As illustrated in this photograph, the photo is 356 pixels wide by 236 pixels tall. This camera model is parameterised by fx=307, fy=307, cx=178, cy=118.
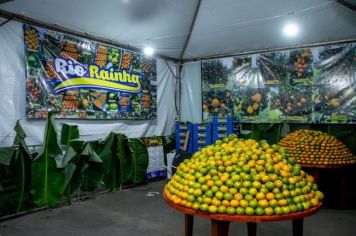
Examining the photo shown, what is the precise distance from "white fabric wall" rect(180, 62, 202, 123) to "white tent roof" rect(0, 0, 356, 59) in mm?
1086

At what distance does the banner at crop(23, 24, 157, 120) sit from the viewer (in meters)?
4.79

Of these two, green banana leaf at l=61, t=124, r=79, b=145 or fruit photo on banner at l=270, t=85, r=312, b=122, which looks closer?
green banana leaf at l=61, t=124, r=79, b=145

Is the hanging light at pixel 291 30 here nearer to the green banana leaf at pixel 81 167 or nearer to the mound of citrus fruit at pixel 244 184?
Result: the mound of citrus fruit at pixel 244 184

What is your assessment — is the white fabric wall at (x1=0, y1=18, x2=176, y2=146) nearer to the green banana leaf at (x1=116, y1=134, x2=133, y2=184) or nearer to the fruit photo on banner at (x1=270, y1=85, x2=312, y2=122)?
the green banana leaf at (x1=116, y1=134, x2=133, y2=184)

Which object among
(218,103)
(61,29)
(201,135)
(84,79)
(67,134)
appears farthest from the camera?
(218,103)

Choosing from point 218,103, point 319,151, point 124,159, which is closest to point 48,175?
point 124,159

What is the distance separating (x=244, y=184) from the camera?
228 centimetres

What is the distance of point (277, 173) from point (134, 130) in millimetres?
4462

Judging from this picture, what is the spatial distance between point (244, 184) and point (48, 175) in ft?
9.76

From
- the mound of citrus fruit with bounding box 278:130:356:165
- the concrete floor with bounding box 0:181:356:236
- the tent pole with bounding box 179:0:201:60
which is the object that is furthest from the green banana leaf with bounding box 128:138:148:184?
the mound of citrus fruit with bounding box 278:130:356:165

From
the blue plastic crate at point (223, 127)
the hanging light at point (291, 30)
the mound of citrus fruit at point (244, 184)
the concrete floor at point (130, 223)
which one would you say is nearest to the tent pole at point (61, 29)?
the blue plastic crate at point (223, 127)

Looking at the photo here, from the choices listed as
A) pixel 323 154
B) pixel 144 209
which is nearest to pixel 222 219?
pixel 144 209

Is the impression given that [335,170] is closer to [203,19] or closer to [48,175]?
[203,19]

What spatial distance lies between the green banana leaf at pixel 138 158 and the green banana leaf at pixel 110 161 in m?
0.37
